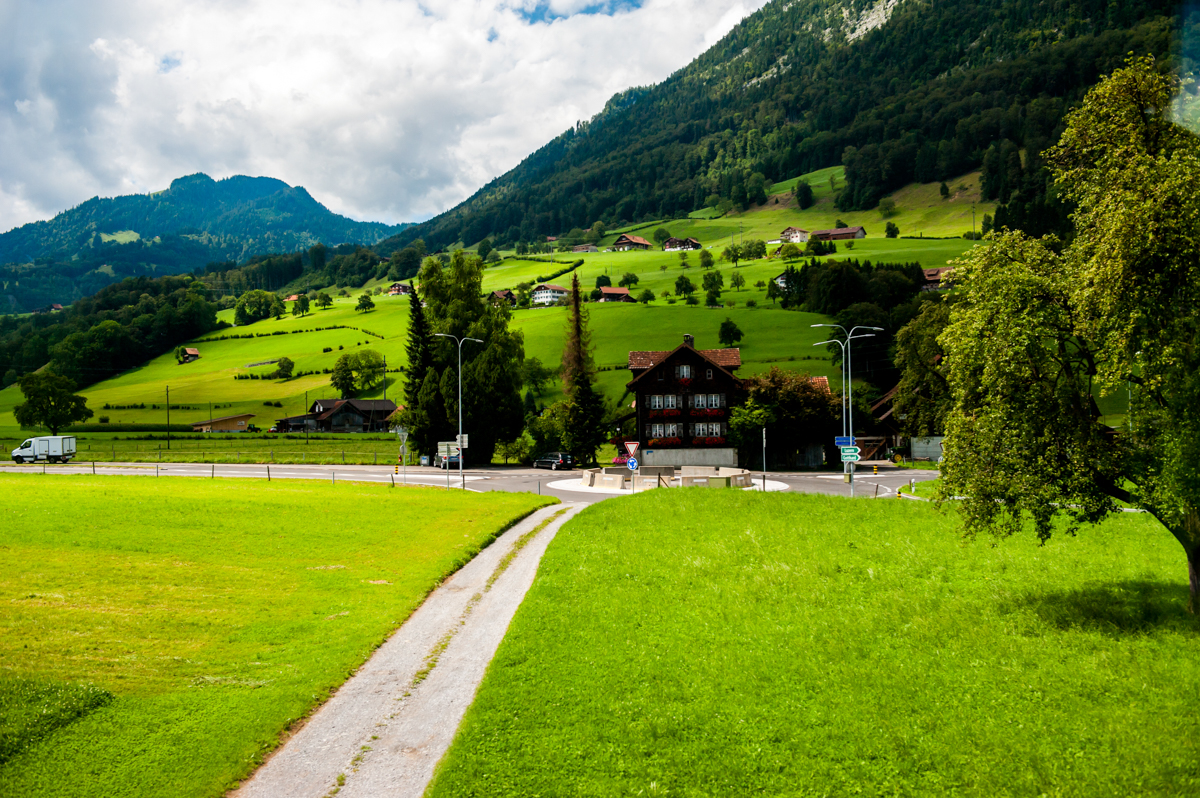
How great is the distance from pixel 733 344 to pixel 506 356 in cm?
5934

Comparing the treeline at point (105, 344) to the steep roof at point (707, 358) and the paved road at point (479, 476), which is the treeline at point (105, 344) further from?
the steep roof at point (707, 358)

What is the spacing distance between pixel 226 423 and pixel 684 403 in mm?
90968

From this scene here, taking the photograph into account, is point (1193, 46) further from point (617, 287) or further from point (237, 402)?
point (617, 287)

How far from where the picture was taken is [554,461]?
72125 mm

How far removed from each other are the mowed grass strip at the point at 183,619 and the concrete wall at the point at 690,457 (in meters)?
41.6

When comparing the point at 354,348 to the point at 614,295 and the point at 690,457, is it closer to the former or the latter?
the point at 614,295

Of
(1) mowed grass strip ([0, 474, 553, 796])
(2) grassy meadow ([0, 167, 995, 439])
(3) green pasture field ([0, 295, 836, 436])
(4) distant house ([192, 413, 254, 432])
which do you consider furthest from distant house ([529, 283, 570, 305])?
(1) mowed grass strip ([0, 474, 553, 796])

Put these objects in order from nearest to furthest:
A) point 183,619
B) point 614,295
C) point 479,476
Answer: point 183,619, point 479,476, point 614,295

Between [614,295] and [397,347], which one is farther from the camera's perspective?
[614,295]

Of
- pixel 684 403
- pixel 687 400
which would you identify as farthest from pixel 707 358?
pixel 684 403

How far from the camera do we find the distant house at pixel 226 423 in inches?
4801

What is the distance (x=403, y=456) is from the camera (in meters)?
76.4

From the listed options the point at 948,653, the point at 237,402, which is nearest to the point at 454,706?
the point at 948,653

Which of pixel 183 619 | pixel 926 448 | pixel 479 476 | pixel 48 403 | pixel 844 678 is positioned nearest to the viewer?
pixel 844 678
